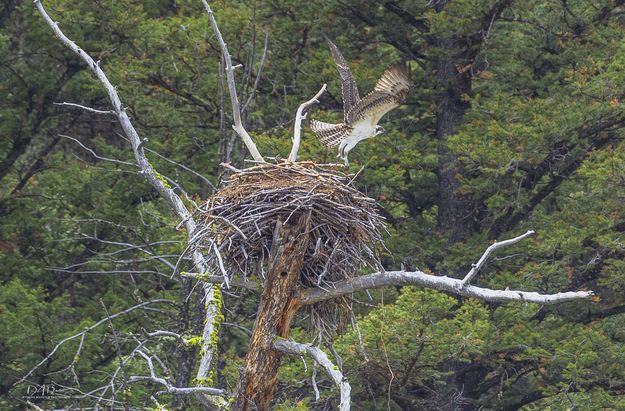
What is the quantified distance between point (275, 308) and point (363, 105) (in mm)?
3395

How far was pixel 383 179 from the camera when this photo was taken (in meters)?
14.8

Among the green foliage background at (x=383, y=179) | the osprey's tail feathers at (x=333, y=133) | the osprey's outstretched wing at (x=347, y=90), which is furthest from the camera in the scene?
the green foliage background at (x=383, y=179)

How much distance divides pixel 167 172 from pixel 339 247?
26.4 feet

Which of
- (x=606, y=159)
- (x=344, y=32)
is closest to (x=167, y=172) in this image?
(x=344, y=32)

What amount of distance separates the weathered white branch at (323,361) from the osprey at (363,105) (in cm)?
352

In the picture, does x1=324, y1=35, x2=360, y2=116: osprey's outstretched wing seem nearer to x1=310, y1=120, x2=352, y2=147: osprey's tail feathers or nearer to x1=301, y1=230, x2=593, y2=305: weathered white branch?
x1=310, y1=120, x2=352, y2=147: osprey's tail feathers

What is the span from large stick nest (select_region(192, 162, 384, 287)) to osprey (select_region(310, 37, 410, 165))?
267 centimetres

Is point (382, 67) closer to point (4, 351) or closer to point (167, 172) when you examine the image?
point (167, 172)

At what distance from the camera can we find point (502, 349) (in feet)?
45.6

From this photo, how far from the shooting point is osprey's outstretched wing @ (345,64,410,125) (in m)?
11.2

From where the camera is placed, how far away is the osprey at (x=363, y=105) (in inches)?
444

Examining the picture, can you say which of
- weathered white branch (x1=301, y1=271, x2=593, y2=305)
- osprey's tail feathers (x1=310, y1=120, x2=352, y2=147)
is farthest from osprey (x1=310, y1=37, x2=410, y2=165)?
weathered white branch (x1=301, y1=271, x2=593, y2=305)

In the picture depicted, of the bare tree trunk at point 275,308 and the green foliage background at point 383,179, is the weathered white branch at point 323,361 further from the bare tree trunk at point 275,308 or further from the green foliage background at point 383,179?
the green foliage background at point 383,179

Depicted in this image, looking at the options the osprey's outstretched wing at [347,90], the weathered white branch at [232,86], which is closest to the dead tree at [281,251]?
the weathered white branch at [232,86]
